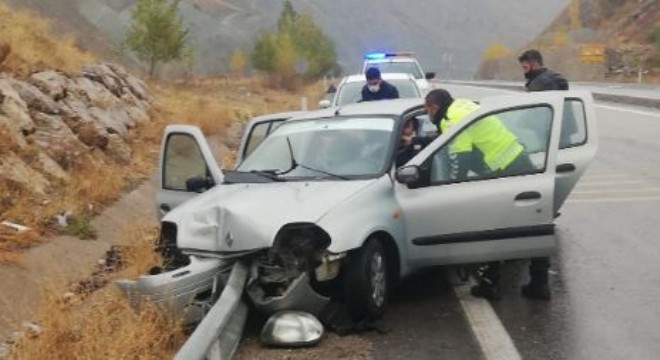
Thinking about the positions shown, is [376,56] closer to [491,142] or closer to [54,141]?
[54,141]

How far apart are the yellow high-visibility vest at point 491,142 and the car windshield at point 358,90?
694 cm

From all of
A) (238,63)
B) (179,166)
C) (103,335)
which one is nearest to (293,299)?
(103,335)

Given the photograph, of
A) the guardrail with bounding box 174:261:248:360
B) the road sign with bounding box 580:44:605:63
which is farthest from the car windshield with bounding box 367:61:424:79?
the road sign with bounding box 580:44:605:63

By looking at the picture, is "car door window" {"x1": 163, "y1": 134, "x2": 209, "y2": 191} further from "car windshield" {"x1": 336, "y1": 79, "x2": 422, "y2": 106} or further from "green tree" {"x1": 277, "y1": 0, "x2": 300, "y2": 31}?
"green tree" {"x1": 277, "y1": 0, "x2": 300, "y2": 31}

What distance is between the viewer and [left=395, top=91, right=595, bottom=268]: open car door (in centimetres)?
612

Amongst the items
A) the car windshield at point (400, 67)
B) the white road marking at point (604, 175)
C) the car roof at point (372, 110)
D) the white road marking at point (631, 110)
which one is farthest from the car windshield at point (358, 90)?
the white road marking at point (631, 110)

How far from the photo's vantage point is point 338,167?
662 centimetres

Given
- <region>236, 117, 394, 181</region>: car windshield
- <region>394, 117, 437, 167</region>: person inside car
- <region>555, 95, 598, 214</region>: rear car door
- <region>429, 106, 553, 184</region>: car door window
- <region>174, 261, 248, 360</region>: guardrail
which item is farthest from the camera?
<region>555, 95, 598, 214</region>: rear car door

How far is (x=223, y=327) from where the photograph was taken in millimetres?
5180

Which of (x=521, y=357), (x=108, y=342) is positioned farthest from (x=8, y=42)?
(x=521, y=357)

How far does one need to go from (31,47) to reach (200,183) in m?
12.9

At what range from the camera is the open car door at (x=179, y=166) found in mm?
7180

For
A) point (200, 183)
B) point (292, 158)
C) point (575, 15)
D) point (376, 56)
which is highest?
point (575, 15)

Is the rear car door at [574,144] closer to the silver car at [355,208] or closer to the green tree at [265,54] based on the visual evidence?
the silver car at [355,208]
